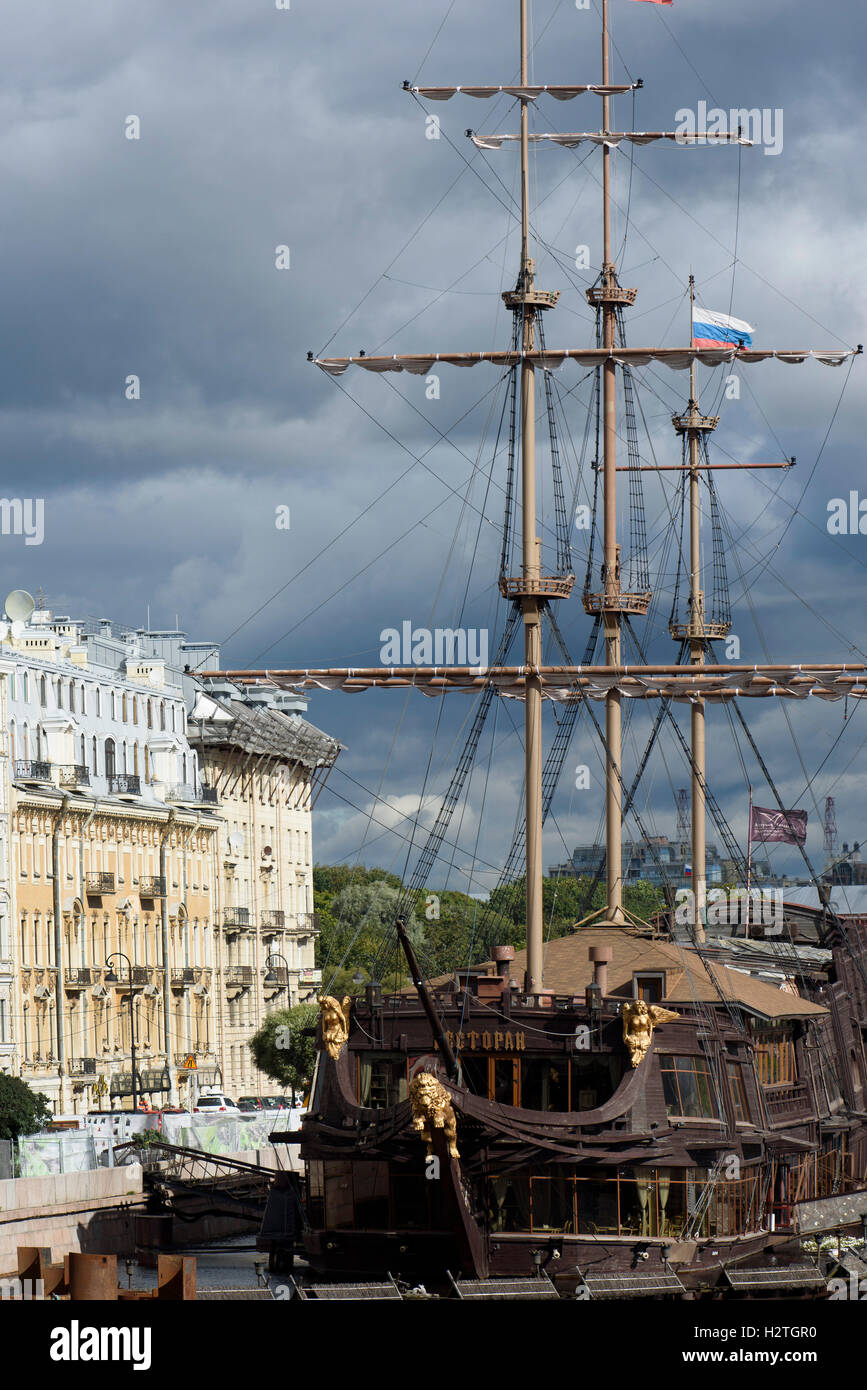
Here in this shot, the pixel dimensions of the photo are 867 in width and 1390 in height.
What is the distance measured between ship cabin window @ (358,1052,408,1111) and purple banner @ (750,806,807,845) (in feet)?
89.5

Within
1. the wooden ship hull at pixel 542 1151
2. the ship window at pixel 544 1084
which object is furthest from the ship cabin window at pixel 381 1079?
the ship window at pixel 544 1084

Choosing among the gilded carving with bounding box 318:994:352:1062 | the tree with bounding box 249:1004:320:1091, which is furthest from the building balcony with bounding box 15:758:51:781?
the gilded carving with bounding box 318:994:352:1062

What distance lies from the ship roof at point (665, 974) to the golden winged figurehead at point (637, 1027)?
105 inches

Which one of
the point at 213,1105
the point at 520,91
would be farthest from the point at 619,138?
the point at 213,1105

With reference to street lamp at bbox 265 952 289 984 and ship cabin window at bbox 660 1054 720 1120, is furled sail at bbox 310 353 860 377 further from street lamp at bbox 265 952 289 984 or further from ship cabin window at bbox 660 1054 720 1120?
street lamp at bbox 265 952 289 984

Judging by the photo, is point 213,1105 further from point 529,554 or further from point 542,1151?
point 542,1151

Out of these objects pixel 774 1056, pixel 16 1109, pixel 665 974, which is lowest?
pixel 16 1109

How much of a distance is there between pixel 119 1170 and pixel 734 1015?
19.6 meters

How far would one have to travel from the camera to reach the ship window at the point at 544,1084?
1735 inches

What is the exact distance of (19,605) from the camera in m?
94.9

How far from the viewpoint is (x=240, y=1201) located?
60.7 meters

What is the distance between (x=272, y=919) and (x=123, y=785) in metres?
18.8

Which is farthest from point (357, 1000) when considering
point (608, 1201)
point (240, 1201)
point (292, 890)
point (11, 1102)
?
point (292, 890)

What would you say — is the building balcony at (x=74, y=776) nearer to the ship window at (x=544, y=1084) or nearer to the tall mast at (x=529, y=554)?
the tall mast at (x=529, y=554)
